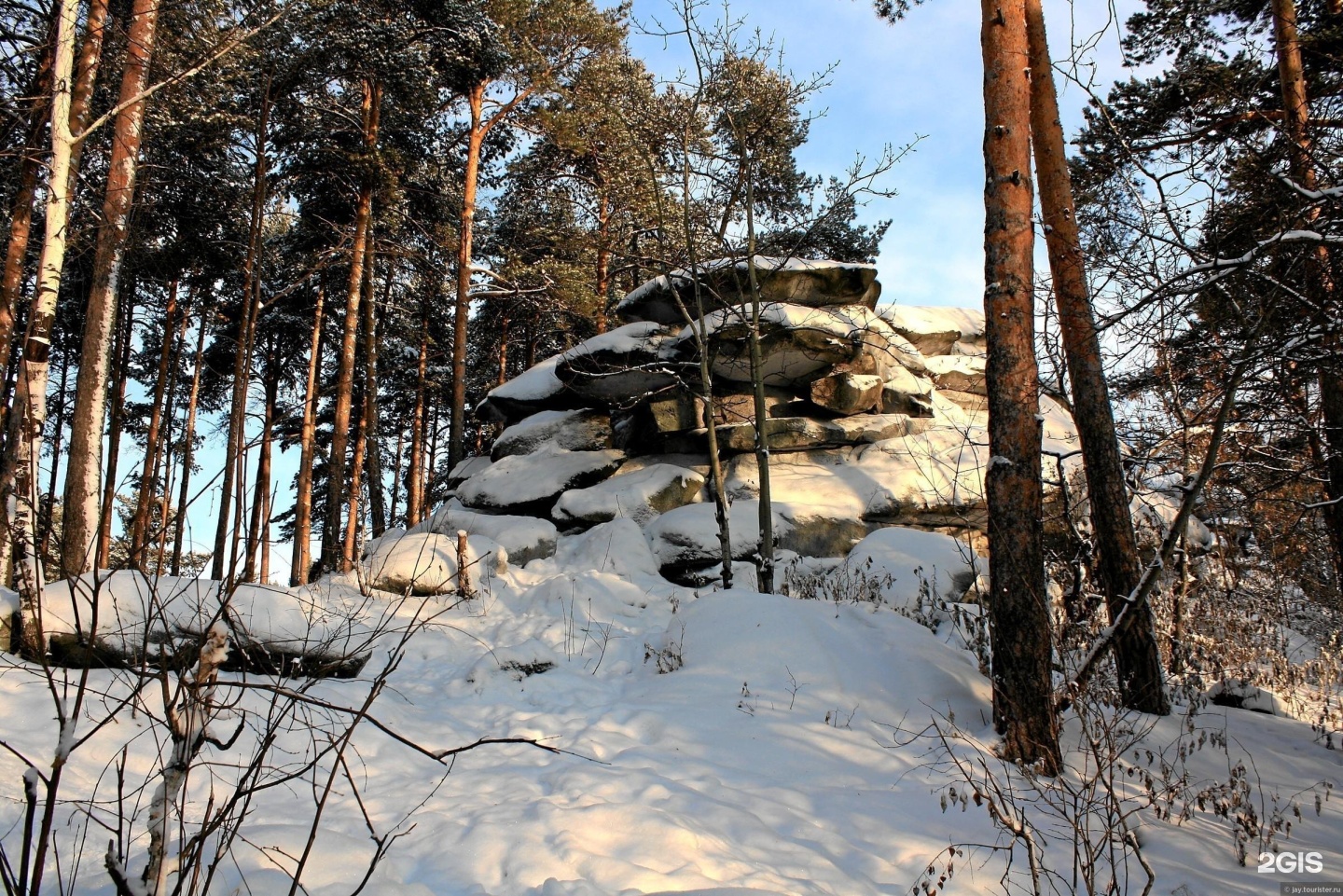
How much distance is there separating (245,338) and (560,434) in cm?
865

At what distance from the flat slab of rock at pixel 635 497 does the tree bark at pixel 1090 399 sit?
6.71 meters

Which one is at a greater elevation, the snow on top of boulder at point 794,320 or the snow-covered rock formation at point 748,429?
the snow on top of boulder at point 794,320

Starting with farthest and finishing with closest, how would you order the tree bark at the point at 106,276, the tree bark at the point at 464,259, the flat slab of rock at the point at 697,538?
1. the tree bark at the point at 464,259
2. the flat slab of rock at the point at 697,538
3. the tree bark at the point at 106,276

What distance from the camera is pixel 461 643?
6977 millimetres

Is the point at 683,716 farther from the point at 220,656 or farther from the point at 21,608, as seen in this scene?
the point at 21,608

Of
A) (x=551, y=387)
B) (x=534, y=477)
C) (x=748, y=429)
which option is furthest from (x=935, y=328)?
(x=534, y=477)

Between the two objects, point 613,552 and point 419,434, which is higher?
point 419,434

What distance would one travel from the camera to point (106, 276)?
7629 millimetres

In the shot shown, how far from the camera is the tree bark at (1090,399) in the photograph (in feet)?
18.5

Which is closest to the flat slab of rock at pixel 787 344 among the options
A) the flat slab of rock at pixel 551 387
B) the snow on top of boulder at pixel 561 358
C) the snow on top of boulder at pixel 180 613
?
the snow on top of boulder at pixel 561 358

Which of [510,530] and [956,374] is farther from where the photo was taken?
[956,374]

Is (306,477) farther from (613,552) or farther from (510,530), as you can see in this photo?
(613,552)

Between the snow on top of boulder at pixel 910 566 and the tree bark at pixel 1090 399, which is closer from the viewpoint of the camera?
the tree bark at pixel 1090 399

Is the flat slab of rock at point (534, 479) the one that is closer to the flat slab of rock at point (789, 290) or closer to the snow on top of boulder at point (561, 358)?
the snow on top of boulder at point (561, 358)
